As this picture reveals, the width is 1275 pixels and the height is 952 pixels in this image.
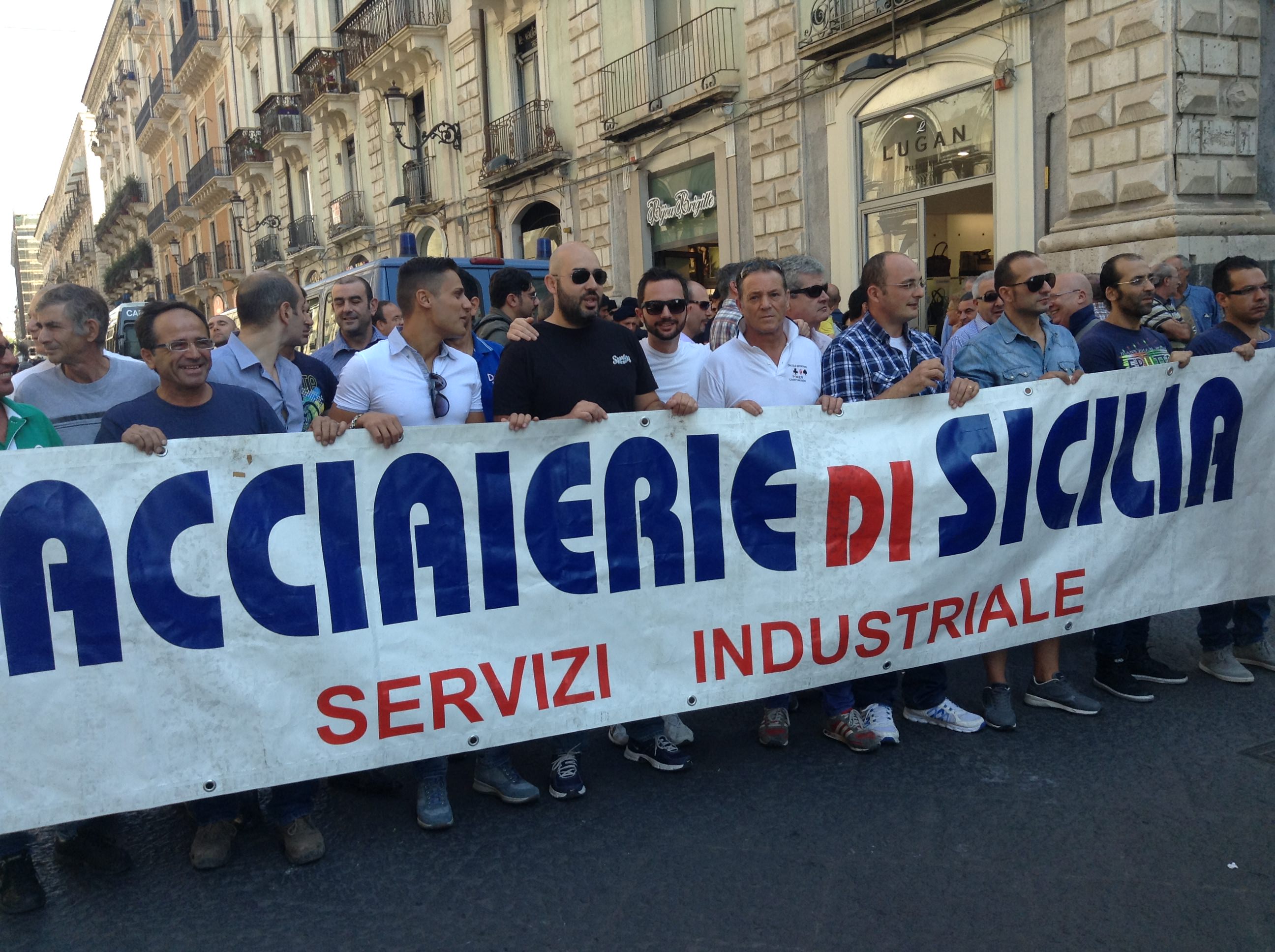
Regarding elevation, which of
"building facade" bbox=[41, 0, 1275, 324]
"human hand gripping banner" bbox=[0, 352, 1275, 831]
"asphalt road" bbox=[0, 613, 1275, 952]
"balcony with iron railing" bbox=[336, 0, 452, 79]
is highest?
"balcony with iron railing" bbox=[336, 0, 452, 79]

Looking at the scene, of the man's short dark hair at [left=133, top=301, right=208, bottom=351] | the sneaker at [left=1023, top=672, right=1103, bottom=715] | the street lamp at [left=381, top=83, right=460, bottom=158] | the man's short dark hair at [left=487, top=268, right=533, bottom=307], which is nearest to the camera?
the man's short dark hair at [left=133, top=301, right=208, bottom=351]

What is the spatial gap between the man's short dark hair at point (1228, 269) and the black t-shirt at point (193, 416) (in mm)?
4004

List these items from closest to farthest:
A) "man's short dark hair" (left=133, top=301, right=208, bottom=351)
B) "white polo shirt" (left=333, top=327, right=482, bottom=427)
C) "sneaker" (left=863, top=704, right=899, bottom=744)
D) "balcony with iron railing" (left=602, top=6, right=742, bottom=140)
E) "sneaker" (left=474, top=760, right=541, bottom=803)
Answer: "man's short dark hair" (left=133, top=301, right=208, bottom=351) → "sneaker" (left=474, top=760, right=541, bottom=803) → "white polo shirt" (left=333, top=327, right=482, bottom=427) → "sneaker" (left=863, top=704, right=899, bottom=744) → "balcony with iron railing" (left=602, top=6, right=742, bottom=140)

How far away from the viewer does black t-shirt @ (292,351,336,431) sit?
4.80 meters

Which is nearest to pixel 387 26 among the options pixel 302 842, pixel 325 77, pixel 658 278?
pixel 325 77

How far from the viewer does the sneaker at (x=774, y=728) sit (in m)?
4.12

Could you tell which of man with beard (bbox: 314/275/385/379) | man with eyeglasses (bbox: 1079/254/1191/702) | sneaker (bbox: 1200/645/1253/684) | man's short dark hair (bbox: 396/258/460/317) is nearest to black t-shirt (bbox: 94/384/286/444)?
man's short dark hair (bbox: 396/258/460/317)

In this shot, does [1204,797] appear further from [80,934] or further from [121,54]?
[121,54]

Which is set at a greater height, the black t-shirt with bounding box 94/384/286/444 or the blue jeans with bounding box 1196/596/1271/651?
the black t-shirt with bounding box 94/384/286/444

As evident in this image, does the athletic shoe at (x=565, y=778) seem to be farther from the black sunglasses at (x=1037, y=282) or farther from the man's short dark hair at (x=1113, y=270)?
the man's short dark hair at (x=1113, y=270)

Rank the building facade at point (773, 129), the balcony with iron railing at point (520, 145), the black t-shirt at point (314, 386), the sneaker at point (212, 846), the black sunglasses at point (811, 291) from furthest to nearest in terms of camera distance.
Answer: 1. the balcony with iron railing at point (520, 145)
2. the building facade at point (773, 129)
3. the black sunglasses at point (811, 291)
4. the black t-shirt at point (314, 386)
5. the sneaker at point (212, 846)

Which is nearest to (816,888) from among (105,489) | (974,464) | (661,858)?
(661,858)

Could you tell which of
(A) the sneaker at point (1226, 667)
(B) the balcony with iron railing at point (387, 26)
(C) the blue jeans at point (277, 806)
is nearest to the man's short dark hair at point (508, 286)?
(C) the blue jeans at point (277, 806)

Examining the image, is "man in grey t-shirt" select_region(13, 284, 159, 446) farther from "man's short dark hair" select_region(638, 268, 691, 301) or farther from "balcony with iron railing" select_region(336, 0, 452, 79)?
"balcony with iron railing" select_region(336, 0, 452, 79)
